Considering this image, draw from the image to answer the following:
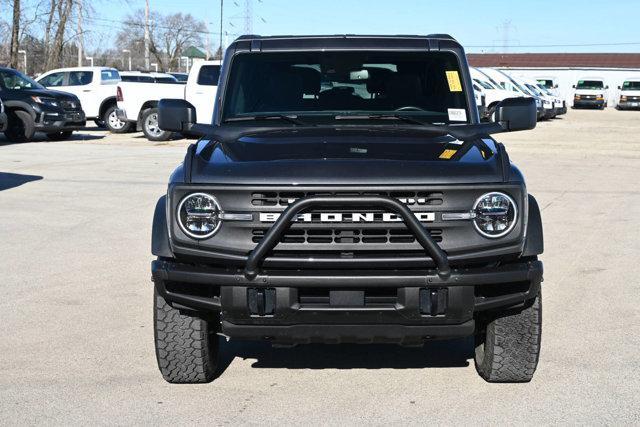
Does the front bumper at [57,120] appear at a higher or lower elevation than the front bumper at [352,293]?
lower

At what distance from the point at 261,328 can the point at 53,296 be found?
3.19m

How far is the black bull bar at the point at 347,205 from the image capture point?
439 cm

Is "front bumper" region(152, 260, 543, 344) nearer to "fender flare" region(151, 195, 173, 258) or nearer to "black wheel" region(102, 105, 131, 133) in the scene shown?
"fender flare" region(151, 195, 173, 258)

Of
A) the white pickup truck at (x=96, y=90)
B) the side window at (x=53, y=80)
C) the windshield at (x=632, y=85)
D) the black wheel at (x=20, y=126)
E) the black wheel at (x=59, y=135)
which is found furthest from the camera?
the windshield at (x=632, y=85)

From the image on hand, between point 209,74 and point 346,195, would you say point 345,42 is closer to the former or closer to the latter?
point 346,195

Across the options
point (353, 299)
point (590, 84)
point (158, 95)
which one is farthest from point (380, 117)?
point (590, 84)

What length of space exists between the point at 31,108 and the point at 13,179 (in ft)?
27.5

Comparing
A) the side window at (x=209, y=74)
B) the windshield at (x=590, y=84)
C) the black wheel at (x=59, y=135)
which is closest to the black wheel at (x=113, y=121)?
the black wheel at (x=59, y=135)

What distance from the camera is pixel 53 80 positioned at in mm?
28344

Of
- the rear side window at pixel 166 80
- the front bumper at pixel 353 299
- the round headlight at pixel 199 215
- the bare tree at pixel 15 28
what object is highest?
the bare tree at pixel 15 28

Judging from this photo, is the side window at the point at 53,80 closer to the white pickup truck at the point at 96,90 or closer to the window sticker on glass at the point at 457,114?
the white pickup truck at the point at 96,90

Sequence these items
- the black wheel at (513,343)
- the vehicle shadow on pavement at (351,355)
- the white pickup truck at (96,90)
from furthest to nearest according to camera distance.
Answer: the white pickup truck at (96,90)
the vehicle shadow on pavement at (351,355)
the black wheel at (513,343)

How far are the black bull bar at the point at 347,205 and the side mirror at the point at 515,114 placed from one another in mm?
1700

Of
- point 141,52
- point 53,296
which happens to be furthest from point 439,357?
point 141,52
